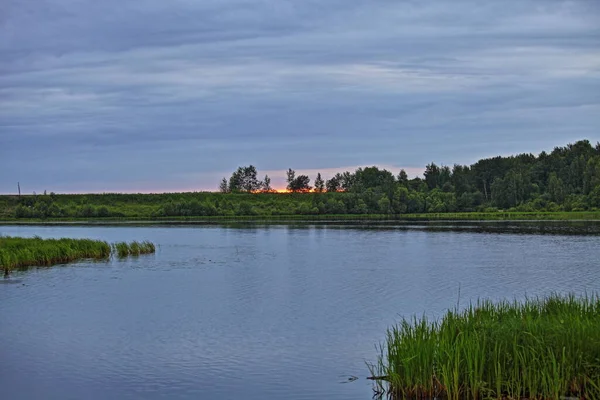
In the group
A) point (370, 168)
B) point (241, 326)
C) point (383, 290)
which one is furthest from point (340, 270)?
point (370, 168)

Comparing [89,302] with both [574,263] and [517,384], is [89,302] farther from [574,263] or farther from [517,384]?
[574,263]

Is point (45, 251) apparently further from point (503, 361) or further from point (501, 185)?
point (501, 185)

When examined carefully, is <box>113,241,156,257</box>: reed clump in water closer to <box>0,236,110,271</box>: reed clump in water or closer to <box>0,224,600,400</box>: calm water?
<box>0,236,110,271</box>: reed clump in water

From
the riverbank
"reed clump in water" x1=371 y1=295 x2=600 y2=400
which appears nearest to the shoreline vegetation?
"reed clump in water" x1=371 y1=295 x2=600 y2=400

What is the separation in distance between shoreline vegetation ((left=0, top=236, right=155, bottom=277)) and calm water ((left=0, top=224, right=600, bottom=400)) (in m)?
1.48

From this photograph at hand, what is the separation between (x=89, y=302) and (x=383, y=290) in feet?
37.0

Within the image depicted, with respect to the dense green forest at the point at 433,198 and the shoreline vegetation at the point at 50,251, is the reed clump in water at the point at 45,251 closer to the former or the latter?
the shoreline vegetation at the point at 50,251

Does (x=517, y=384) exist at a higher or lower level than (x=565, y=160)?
lower

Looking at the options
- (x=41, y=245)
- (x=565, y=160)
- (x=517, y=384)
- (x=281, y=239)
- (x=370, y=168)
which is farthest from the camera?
(x=370, y=168)

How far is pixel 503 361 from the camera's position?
38.3ft

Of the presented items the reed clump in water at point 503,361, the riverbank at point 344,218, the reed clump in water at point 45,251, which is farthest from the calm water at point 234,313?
the riverbank at point 344,218

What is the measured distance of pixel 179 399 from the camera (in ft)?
44.5

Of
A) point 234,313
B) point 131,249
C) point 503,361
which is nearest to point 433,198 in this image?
point 131,249

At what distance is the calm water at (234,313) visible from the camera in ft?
48.8
